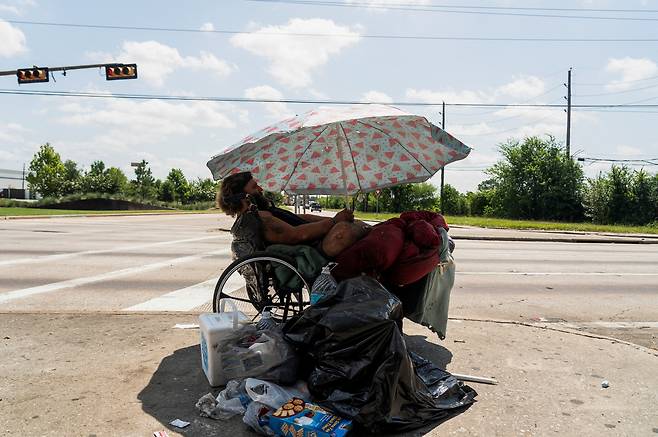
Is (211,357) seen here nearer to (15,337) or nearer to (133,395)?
(133,395)

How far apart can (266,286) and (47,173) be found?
73317 millimetres

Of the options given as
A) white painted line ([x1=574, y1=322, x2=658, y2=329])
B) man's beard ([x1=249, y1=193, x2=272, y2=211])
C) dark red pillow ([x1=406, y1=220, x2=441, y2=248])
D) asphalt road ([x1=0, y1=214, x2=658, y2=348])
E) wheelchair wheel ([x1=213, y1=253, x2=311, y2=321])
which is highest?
man's beard ([x1=249, y1=193, x2=272, y2=211])

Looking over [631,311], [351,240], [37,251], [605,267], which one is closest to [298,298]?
[351,240]

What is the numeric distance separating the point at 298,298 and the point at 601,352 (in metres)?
2.63

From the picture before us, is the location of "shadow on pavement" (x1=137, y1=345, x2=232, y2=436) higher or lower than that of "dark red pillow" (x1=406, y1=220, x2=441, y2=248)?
lower

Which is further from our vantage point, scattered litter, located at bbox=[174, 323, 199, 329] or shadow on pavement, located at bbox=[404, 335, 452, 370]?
scattered litter, located at bbox=[174, 323, 199, 329]

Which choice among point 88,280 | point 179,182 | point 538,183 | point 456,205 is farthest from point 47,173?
point 88,280

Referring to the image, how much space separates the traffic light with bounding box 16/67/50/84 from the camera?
2030cm

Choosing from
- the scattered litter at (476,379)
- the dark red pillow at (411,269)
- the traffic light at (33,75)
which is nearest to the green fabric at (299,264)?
the dark red pillow at (411,269)

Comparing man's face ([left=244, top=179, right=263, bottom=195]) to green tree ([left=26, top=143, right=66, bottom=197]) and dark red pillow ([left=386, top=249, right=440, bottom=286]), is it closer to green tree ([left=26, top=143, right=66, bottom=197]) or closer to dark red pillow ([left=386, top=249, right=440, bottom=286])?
A: dark red pillow ([left=386, top=249, right=440, bottom=286])

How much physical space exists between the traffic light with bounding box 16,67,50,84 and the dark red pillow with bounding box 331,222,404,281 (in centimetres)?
2101

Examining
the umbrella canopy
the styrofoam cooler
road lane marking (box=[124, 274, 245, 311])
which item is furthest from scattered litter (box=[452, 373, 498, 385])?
road lane marking (box=[124, 274, 245, 311])

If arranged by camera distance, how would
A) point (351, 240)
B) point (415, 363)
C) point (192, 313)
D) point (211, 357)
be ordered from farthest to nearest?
point (192, 313) < point (351, 240) < point (415, 363) < point (211, 357)

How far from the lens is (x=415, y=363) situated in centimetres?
362
